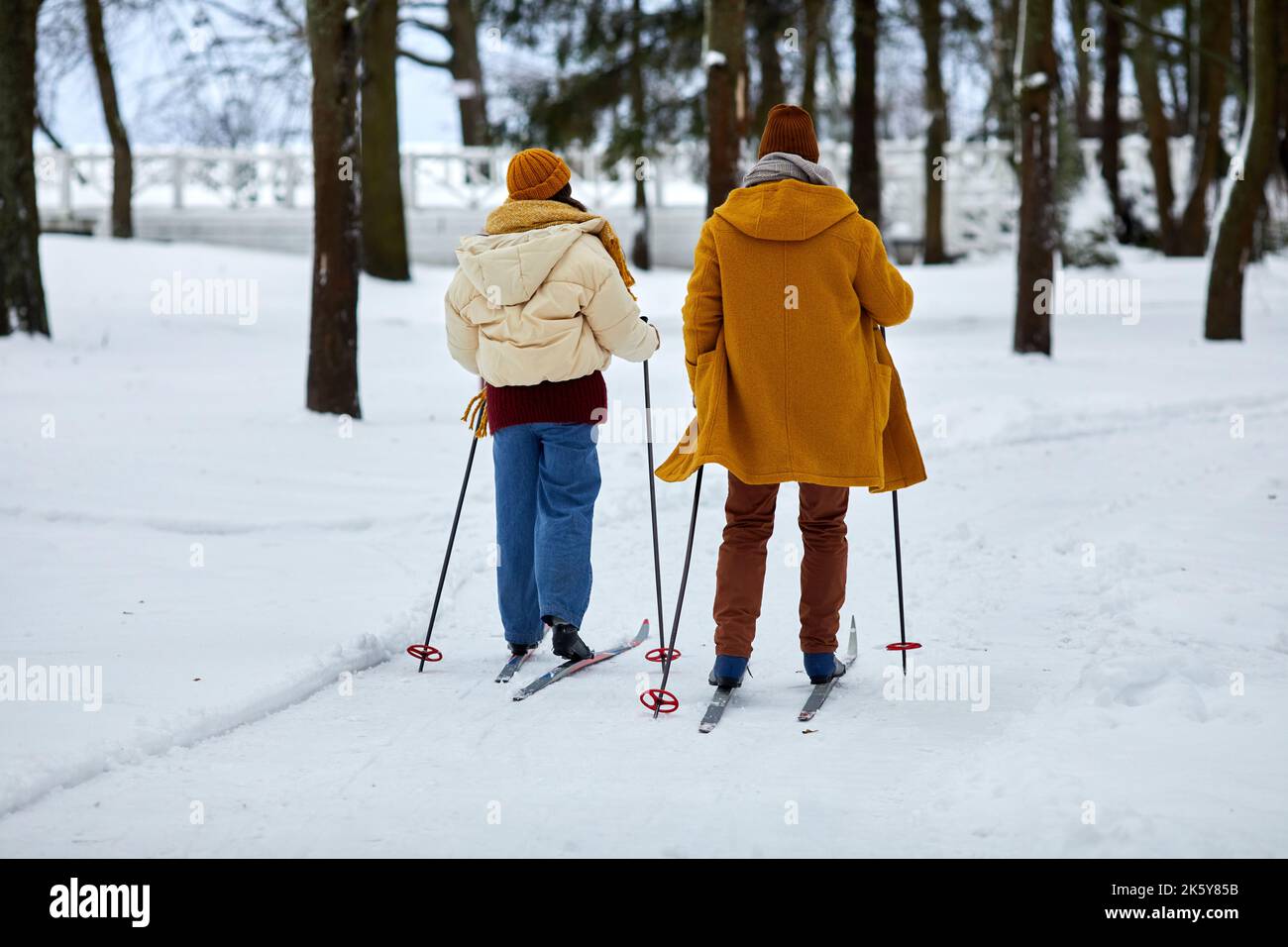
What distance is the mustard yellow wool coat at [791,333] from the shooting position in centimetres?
473

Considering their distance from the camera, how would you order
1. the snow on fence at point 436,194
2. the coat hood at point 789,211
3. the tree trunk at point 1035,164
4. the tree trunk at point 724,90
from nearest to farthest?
the coat hood at point 789,211, the tree trunk at point 724,90, the tree trunk at point 1035,164, the snow on fence at point 436,194

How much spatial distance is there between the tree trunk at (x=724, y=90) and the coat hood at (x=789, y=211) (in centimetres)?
906

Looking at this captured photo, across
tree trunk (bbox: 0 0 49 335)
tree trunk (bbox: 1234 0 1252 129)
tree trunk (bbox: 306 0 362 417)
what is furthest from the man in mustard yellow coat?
tree trunk (bbox: 1234 0 1252 129)

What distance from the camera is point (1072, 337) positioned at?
16.5 m

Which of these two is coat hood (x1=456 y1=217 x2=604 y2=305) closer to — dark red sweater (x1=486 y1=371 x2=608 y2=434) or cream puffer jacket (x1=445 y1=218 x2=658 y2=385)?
cream puffer jacket (x1=445 y1=218 x2=658 y2=385)

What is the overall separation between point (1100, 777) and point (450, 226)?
2146cm

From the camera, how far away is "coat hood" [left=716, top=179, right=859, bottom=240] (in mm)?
4703

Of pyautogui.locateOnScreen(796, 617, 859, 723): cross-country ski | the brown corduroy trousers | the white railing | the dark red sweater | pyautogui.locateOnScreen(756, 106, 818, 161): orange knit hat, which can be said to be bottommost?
pyautogui.locateOnScreen(796, 617, 859, 723): cross-country ski

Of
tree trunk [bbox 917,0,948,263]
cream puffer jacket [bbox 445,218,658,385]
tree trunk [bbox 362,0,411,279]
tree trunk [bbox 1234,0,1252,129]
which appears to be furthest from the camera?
tree trunk [bbox 917,0,948,263]

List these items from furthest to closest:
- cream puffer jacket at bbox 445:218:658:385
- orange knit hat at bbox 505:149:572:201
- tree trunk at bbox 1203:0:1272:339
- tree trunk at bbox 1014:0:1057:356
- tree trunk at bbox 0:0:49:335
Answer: tree trunk at bbox 1203:0:1272:339 < tree trunk at bbox 1014:0:1057:356 < tree trunk at bbox 0:0:49:335 < orange knit hat at bbox 505:149:572:201 < cream puffer jacket at bbox 445:218:658:385

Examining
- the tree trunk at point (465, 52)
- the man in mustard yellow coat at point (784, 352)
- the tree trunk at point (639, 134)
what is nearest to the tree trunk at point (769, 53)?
the tree trunk at point (639, 134)

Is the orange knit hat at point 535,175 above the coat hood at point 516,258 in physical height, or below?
above

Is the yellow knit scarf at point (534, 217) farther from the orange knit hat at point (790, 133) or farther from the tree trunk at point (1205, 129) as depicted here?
the tree trunk at point (1205, 129)
